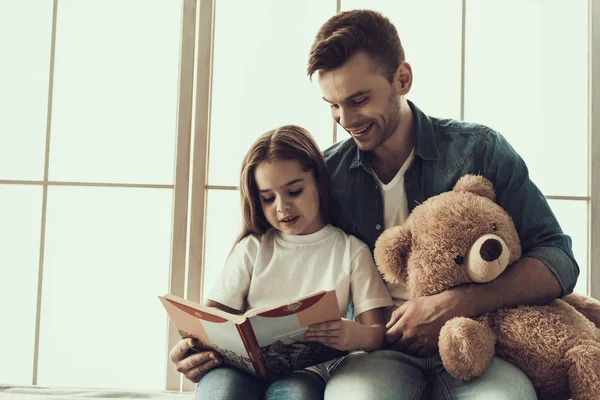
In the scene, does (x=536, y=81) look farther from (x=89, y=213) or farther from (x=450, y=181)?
(x=89, y=213)

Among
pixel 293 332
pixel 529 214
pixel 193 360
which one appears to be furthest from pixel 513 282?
pixel 193 360

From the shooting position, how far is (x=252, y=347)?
3.89 feet

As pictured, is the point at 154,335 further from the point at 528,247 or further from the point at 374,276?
the point at 528,247

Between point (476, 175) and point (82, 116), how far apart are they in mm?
1228

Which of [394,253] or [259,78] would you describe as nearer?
[394,253]

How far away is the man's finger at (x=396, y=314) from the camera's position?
1328 mm

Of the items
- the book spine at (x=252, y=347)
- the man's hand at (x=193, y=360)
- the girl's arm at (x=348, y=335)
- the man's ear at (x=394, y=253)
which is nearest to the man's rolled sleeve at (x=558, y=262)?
the man's ear at (x=394, y=253)

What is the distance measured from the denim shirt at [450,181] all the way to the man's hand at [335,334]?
325 millimetres

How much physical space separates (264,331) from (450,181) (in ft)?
2.05

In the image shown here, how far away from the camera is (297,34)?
192cm

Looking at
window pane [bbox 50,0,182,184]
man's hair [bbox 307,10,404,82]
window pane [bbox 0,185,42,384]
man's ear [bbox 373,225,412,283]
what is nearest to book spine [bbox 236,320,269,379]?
man's ear [bbox 373,225,412,283]

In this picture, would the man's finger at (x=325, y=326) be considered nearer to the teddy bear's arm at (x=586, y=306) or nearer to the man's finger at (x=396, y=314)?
the man's finger at (x=396, y=314)

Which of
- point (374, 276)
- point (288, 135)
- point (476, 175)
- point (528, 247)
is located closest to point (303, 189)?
point (288, 135)

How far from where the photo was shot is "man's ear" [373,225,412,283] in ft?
4.29
